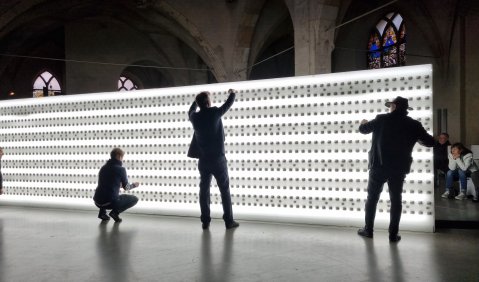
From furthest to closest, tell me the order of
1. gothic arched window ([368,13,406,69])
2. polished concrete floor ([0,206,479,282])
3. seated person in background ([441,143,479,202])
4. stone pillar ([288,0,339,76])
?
gothic arched window ([368,13,406,69])
stone pillar ([288,0,339,76])
seated person in background ([441,143,479,202])
polished concrete floor ([0,206,479,282])

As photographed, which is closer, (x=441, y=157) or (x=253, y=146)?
(x=253, y=146)

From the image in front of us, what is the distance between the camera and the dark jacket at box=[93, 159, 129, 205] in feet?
26.2

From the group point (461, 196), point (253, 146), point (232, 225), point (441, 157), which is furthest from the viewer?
point (441, 157)

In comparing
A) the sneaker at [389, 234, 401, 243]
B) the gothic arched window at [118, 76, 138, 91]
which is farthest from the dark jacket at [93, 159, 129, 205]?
the gothic arched window at [118, 76, 138, 91]

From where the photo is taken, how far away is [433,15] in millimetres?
20719

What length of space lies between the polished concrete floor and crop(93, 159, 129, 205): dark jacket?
1.54 feet

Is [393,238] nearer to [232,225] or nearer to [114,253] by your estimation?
[232,225]

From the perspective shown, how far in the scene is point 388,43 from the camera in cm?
2475

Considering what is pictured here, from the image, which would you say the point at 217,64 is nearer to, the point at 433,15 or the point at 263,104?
the point at 433,15

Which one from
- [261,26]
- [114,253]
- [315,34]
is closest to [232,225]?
[114,253]

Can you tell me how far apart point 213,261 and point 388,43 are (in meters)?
22.1

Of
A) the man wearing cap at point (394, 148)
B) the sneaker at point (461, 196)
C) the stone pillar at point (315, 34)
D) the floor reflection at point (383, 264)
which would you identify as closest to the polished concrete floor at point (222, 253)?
the floor reflection at point (383, 264)

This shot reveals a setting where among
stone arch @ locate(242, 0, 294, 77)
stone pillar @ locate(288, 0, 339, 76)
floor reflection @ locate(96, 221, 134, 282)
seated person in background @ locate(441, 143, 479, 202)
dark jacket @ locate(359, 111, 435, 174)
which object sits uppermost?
stone arch @ locate(242, 0, 294, 77)

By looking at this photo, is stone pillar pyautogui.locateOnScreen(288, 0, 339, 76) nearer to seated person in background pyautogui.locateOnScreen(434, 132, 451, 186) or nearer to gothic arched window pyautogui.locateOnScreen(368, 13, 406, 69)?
seated person in background pyautogui.locateOnScreen(434, 132, 451, 186)
